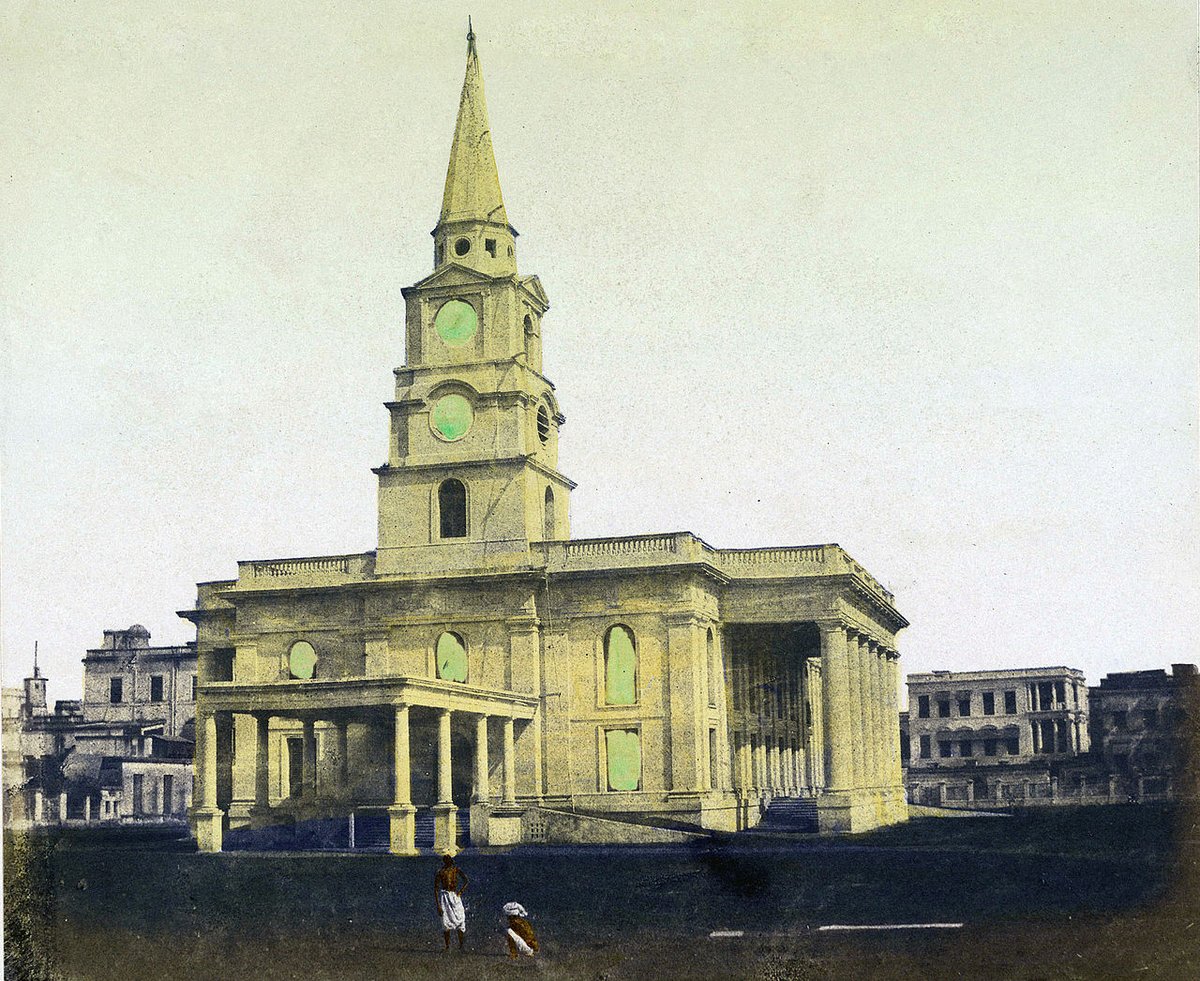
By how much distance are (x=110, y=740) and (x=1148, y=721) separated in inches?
996

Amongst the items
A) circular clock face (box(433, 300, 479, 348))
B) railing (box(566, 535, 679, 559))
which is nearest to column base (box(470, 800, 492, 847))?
railing (box(566, 535, 679, 559))

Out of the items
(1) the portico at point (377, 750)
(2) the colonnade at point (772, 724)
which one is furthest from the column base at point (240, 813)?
(2) the colonnade at point (772, 724)

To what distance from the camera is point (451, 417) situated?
4403cm

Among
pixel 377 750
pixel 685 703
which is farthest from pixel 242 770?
pixel 685 703

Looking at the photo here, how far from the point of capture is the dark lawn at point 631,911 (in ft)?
77.3

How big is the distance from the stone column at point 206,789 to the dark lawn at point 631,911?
2.07 metres

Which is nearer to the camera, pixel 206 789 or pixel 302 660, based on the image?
pixel 206 789

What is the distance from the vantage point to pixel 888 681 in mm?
55406

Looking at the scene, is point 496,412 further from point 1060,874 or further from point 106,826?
point 1060,874

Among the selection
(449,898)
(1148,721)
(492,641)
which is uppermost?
(492,641)

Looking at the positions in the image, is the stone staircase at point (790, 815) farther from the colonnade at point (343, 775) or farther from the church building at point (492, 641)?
the colonnade at point (343, 775)

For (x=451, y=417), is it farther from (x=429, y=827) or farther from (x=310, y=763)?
(x=429, y=827)

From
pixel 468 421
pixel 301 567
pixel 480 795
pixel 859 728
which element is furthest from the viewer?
pixel 859 728

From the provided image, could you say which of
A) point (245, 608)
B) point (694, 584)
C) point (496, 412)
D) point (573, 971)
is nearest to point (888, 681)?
point (694, 584)
